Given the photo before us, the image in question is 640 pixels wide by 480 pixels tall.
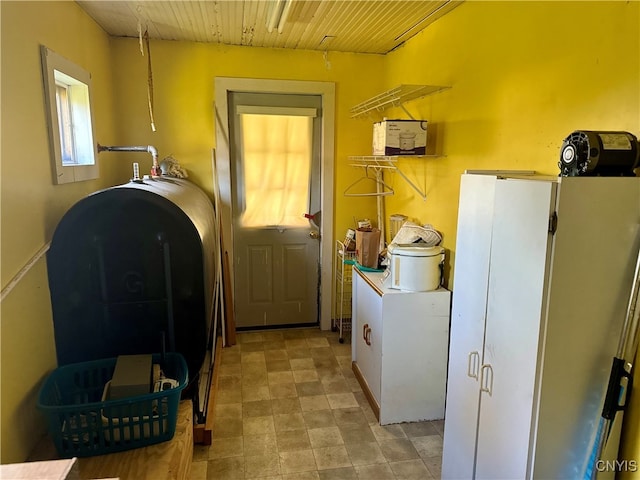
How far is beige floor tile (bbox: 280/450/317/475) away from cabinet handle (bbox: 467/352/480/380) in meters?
1.04

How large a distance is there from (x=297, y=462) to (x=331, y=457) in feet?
0.62

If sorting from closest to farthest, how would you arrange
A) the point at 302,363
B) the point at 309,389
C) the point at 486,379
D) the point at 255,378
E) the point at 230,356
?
the point at 486,379
the point at 309,389
the point at 255,378
the point at 302,363
the point at 230,356

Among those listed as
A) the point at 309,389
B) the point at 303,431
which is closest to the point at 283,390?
the point at 309,389

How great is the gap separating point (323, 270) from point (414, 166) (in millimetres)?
1357

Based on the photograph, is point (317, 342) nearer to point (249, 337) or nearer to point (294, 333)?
point (294, 333)

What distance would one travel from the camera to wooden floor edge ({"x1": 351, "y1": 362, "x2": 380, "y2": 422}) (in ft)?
8.87

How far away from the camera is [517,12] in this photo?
2012mm

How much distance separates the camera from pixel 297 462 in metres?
2.31

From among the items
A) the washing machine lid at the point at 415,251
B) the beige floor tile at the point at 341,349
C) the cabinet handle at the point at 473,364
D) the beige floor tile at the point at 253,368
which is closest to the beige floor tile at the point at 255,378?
the beige floor tile at the point at 253,368

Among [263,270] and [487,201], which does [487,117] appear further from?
[263,270]

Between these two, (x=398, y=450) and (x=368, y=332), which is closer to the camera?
(x=398, y=450)

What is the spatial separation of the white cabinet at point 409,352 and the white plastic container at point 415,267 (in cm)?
5

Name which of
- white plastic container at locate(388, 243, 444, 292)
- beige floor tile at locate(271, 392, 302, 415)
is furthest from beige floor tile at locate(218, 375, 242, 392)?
white plastic container at locate(388, 243, 444, 292)

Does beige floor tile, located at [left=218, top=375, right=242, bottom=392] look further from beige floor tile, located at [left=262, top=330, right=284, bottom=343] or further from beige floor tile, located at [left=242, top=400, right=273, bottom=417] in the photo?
beige floor tile, located at [left=262, top=330, right=284, bottom=343]
